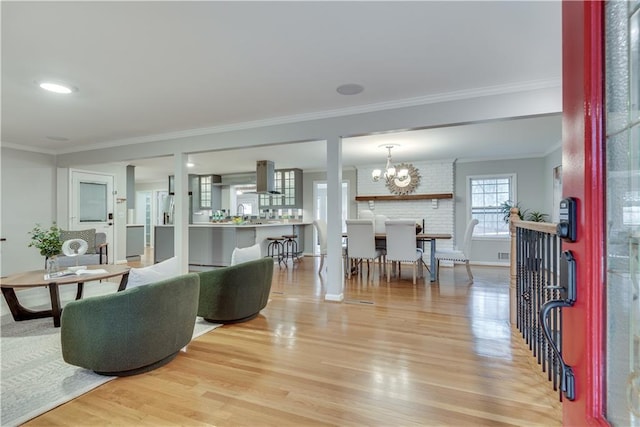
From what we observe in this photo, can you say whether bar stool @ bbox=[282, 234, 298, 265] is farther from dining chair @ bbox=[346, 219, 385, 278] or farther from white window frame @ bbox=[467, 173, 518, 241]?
white window frame @ bbox=[467, 173, 518, 241]

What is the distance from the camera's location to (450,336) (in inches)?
113

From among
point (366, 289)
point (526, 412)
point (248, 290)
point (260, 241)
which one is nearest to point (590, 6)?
point (526, 412)

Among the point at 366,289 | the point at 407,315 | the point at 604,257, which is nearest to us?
the point at 604,257

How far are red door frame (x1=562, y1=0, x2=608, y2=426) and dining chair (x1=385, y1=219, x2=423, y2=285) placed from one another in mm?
4232

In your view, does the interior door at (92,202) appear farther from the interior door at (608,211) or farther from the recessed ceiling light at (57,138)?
the interior door at (608,211)

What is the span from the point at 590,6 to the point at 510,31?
2083 millimetres

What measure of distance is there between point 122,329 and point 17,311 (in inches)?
81.8

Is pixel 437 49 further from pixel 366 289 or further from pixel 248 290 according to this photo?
pixel 366 289

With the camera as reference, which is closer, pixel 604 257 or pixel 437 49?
pixel 604 257

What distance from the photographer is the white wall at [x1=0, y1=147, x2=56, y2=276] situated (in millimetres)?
5695

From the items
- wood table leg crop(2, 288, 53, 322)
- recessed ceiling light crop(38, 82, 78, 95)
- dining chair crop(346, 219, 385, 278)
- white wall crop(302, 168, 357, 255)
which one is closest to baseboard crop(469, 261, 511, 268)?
dining chair crop(346, 219, 385, 278)

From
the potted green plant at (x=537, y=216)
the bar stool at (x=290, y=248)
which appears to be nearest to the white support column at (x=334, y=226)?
the bar stool at (x=290, y=248)

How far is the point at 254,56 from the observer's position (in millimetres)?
2689

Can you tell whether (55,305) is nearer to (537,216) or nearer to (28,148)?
(28,148)
